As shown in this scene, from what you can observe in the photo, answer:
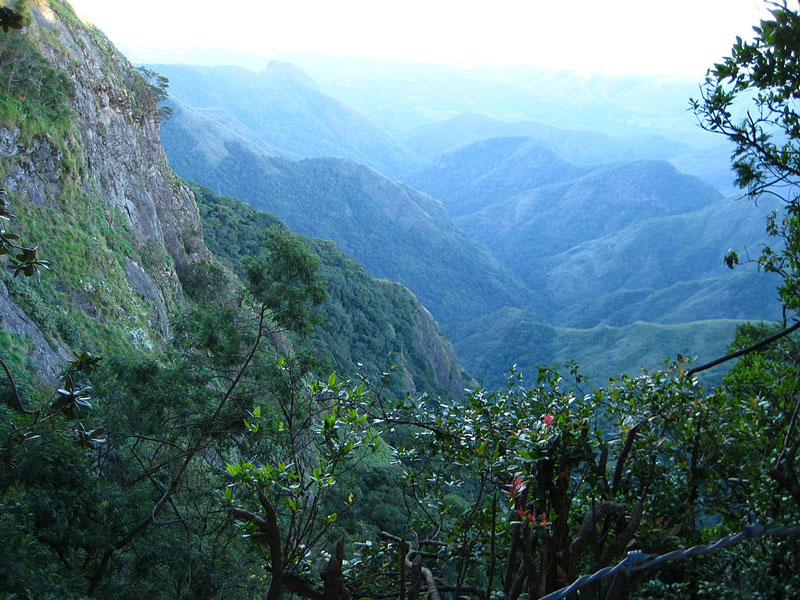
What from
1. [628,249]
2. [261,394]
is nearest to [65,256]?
[261,394]

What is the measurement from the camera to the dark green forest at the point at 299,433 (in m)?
3.95

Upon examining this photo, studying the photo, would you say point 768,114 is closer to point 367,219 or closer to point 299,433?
point 299,433

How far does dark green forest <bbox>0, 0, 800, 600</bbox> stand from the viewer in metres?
3.95

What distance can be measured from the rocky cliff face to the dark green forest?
11cm

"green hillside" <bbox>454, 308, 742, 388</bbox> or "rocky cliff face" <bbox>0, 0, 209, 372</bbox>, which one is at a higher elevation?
"green hillside" <bbox>454, 308, 742, 388</bbox>

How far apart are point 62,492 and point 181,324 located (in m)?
5.22

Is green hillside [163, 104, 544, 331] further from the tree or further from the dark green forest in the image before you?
the tree

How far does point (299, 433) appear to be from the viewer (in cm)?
616

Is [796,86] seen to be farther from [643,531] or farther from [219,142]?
[219,142]

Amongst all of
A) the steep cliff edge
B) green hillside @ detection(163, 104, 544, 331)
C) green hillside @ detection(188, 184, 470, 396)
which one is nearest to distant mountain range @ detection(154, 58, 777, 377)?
green hillside @ detection(163, 104, 544, 331)

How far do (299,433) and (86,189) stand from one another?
18.7m

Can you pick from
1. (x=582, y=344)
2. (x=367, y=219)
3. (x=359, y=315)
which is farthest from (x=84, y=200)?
(x=367, y=219)

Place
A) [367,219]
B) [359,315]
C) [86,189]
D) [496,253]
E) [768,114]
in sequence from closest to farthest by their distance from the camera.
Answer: [768,114]
[86,189]
[359,315]
[367,219]
[496,253]

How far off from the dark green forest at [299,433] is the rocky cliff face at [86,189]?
0.11 m
